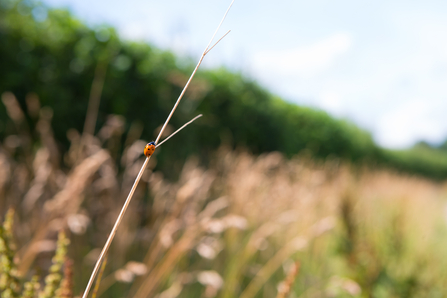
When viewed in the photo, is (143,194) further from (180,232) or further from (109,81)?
(109,81)

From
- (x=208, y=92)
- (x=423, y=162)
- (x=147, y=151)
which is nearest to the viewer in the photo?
(x=147, y=151)

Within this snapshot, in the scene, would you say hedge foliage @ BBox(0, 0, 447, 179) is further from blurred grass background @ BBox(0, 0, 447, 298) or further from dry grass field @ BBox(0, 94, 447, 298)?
dry grass field @ BBox(0, 94, 447, 298)

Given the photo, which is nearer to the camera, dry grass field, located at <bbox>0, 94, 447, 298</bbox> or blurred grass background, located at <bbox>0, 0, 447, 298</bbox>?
dry grass field, located at <bbox>0, 94, 447, 298</bbox>

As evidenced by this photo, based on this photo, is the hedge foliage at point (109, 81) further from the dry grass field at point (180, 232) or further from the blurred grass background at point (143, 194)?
the dry grass field at point (180, 232)

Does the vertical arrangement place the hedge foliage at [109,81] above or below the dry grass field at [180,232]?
above

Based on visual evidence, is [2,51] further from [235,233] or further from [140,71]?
[235,233]

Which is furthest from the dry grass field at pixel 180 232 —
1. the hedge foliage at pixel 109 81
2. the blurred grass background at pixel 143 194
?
the hedge foliage at pixel 109 81

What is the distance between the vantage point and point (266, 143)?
18.4ft

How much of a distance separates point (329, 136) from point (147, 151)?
9202mm

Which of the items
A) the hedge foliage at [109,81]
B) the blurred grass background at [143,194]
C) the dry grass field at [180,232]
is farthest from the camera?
the hedge foliage at [109,81]

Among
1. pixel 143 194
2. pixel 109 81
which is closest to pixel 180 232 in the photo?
pixel 143 194

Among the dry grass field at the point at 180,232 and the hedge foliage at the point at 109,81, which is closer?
the dry grass field at the point at 180,232

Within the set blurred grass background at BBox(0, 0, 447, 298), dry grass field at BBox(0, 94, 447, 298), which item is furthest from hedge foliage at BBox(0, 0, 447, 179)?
dry grass field at BBox(0, 94, 447, 298)

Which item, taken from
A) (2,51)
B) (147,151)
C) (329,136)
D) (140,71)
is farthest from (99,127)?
(329,136)
